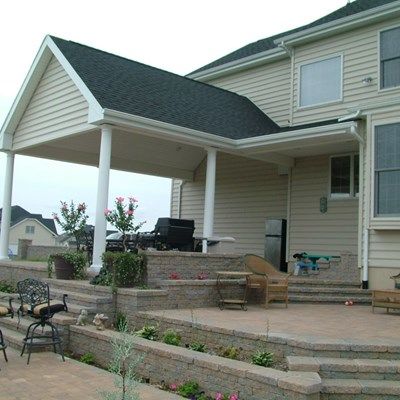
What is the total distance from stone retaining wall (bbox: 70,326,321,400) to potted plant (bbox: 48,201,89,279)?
286 cm

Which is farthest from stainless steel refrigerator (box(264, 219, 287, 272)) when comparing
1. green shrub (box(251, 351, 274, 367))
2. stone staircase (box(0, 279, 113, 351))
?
green shrub (box(251, 351, 274, 367))

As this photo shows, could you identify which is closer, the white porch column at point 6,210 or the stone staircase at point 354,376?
the stone staircase at point 354,376

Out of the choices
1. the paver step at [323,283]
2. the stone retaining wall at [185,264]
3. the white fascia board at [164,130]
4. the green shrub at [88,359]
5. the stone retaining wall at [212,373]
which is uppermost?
the white fascia board at [164,130]

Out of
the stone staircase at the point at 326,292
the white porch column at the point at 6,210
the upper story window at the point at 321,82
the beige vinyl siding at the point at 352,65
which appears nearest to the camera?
the stone staircase at the point at 326,292

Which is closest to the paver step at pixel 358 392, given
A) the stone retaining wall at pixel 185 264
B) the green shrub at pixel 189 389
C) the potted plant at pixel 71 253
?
the green shrub at pixel 189 389

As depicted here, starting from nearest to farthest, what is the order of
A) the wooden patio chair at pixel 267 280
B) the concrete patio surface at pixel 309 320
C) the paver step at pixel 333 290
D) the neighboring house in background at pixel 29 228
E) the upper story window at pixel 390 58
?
the concrete patio surface at pixel 309 320
the wooden patio chair at pixel 267 280
the paver step at pixel 333 290
the upper story window at pixel 390 58
the neighboring house in background at pixel 29 228

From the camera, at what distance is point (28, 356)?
22.4ft

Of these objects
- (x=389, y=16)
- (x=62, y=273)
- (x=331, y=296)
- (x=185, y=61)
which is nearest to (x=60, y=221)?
(x=62, y=273)

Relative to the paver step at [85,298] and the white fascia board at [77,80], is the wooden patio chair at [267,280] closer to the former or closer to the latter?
the paver step at [85,298]

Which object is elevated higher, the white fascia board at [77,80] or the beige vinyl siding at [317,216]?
the white fascia board at [77,80]

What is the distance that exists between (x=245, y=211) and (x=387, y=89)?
5371 millimetres

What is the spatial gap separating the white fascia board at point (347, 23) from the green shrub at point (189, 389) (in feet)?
32.5

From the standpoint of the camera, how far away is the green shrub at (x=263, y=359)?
18.3 feet

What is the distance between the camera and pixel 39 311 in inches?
280
